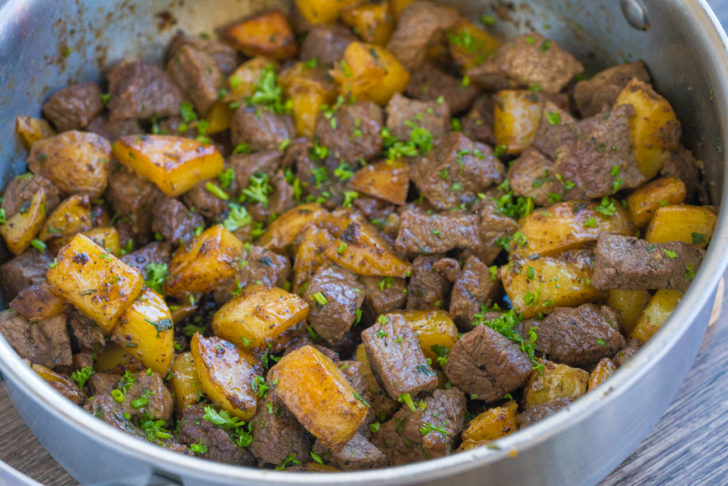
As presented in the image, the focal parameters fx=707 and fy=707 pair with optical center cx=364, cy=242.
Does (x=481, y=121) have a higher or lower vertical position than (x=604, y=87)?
lower

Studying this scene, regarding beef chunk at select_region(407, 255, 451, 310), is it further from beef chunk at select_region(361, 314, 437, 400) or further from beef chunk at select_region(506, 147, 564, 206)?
A: beef chunk at select_region(506, 147, 564, 206)

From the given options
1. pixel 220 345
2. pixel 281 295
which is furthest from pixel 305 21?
pixel 220 345

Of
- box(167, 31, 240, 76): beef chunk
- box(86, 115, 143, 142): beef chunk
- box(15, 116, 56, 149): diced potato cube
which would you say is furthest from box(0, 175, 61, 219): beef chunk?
box(167, 31, 240, 76): beef chunk

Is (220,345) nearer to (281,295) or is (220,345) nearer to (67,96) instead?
(281,295)

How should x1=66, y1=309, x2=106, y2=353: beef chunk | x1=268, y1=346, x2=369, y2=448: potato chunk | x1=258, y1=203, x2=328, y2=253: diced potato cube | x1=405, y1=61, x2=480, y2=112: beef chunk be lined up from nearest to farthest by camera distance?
x1=268, y1=346, x2=369, y2=448: potato chunk < x1=66, y1=309, x2=106, y2=353: beef chunk < x1=258, y1=203, x2=328, y2=253: diced potato cube < x1=405, y1=61, x2=480, y2=112: beef chunk

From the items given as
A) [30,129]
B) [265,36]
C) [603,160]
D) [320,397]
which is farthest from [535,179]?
[30,129]

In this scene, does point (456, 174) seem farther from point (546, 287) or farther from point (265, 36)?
point (265, 36)
